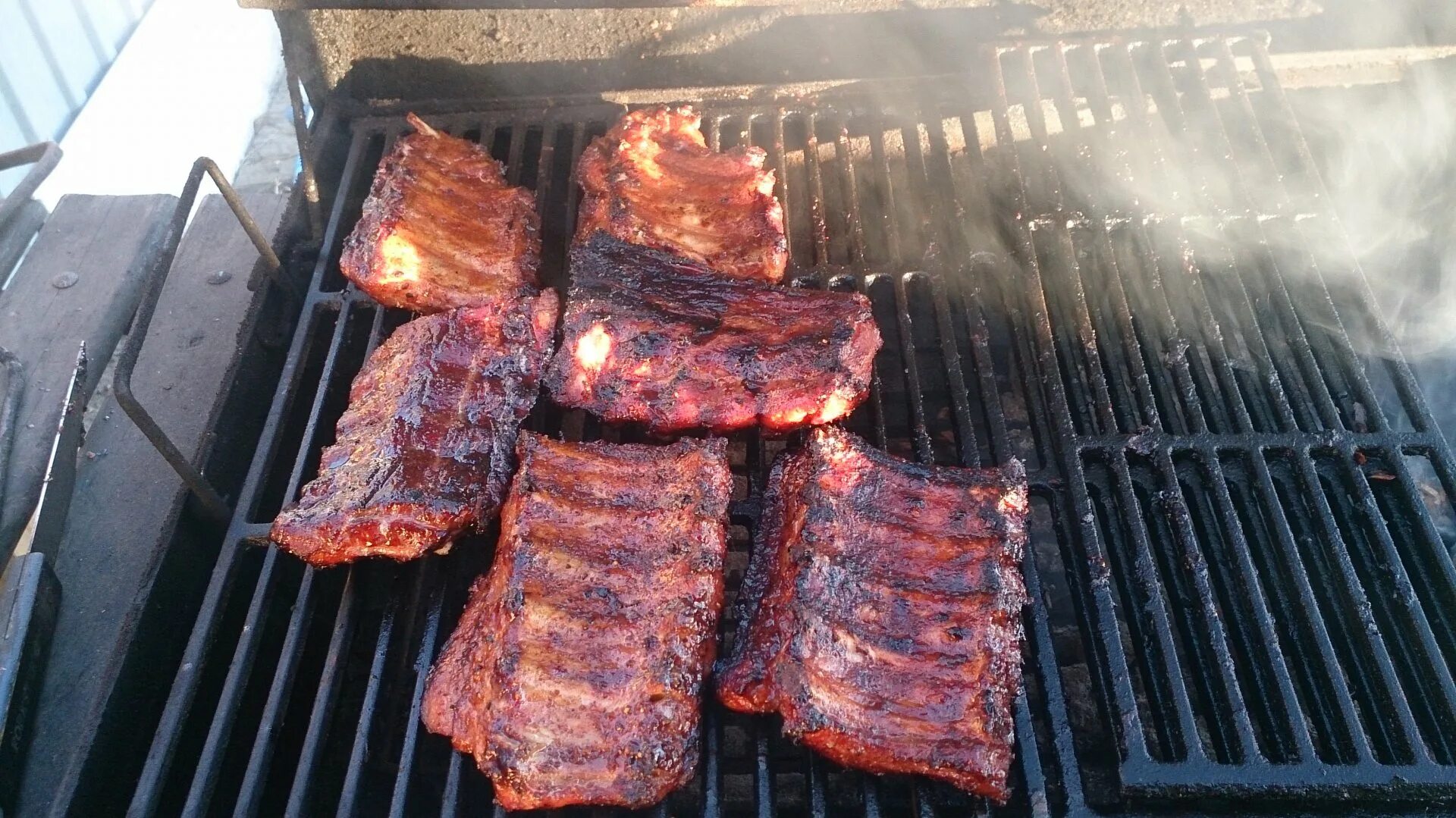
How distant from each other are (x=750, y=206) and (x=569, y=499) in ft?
4.66

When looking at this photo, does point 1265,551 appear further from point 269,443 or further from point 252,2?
point 252,2

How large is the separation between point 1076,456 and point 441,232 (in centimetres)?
245

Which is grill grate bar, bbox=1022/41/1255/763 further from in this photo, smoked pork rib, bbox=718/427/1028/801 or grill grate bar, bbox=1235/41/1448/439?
grill grate bar, bbox=1235/41/1448/439

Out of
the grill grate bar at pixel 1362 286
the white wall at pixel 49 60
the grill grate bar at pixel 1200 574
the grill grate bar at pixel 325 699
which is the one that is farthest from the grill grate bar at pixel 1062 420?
the white wall at pixel 49 60

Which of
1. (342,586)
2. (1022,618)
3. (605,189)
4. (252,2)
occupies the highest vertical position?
(252,2)

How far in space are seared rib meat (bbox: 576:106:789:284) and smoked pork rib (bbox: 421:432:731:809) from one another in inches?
35.5

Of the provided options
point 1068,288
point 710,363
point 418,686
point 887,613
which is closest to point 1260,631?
point 887,613

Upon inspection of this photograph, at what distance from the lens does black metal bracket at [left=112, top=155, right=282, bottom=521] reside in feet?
7.34

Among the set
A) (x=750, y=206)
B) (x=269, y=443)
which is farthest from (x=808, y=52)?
(x=269, y=443)

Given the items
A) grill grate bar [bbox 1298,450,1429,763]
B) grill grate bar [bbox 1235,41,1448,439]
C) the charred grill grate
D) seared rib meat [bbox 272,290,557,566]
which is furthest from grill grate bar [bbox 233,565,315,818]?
grill grate bar [bbox 1235,41,1448,439]

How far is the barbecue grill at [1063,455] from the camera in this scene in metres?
2.33

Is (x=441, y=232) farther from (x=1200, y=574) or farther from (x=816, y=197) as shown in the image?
(x=1200, y=574)

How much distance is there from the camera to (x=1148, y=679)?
2445 mm

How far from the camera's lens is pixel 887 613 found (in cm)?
231
